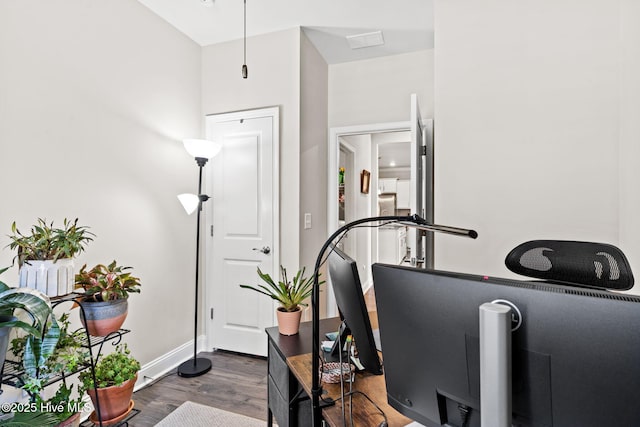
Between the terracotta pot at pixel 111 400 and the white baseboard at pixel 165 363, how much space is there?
2.67 feet

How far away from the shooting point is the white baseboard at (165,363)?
2.47 m

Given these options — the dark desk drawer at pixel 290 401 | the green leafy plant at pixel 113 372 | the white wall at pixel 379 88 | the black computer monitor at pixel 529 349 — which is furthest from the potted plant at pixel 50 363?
the white wall at pixel 379 88

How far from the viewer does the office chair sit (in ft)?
4.12

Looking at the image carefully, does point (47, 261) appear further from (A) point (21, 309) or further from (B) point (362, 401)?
(B) point (362, 401)

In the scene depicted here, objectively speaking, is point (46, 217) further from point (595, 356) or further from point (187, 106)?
point (595, 356)

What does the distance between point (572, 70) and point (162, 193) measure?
2.92 m

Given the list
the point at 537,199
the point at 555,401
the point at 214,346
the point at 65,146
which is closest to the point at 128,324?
the point at 214,346

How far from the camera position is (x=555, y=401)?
1.84 ft

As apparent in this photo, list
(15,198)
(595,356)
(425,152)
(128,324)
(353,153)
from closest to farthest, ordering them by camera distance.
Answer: (595,356)
(15,198)
(128,324)
(425,152)
(353,153)

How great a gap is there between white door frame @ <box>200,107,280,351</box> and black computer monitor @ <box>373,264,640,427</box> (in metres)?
2.19

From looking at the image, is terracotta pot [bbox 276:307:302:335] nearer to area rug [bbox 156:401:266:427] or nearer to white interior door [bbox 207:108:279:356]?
area rug [bbox 156:401:266:427]

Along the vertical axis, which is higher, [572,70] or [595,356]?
[572,70]

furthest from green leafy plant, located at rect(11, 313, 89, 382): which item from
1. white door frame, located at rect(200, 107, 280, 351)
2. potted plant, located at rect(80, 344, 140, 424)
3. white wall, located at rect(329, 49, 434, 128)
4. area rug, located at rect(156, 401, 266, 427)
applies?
white wall, located at rect(329, 49, 434, 128)

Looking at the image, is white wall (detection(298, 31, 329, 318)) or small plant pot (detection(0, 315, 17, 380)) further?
white wall (detection(298, 31, 329, 318))
